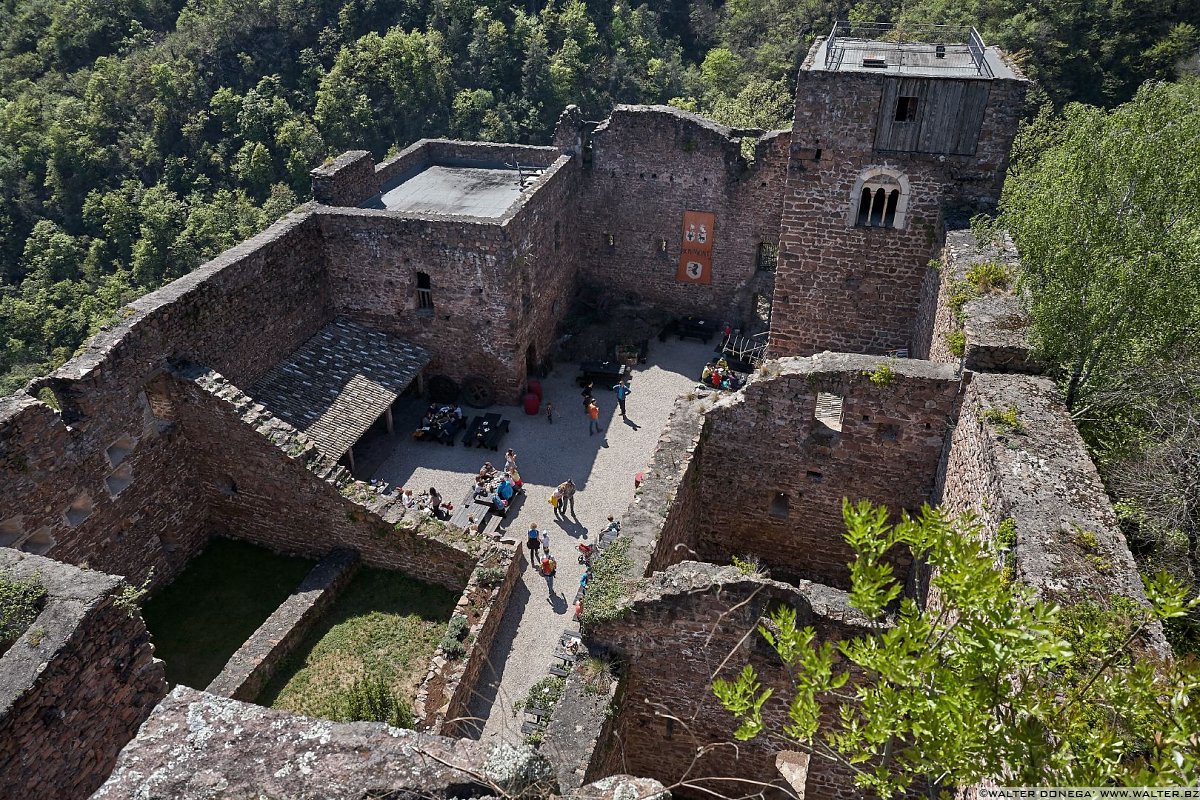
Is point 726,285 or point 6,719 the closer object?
point 6,719

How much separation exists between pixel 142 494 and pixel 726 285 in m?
17.3

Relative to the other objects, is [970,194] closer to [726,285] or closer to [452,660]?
[726,285]

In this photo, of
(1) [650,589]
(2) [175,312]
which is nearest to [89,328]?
(2) [175,312]

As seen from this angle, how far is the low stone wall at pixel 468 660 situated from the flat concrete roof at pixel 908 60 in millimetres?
11099

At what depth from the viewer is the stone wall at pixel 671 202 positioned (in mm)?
23188

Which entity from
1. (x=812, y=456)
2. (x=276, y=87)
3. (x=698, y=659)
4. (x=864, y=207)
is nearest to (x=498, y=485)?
(x=812, y=456)

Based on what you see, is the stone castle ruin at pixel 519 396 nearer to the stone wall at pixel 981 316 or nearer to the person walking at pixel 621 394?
the stone wall at pixel 981 316

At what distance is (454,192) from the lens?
23.2 meters

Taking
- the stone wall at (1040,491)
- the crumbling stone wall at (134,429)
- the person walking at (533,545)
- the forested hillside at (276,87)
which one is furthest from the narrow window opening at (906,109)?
the forested hillside at (276,87)

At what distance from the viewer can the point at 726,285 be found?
82.6 feet

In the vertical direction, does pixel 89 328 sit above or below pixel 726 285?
below

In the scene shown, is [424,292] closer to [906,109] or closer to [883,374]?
[906,109]

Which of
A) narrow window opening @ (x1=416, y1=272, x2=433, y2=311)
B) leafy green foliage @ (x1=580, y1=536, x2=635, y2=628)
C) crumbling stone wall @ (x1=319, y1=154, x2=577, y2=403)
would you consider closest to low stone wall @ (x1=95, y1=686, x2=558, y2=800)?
leafy green foliage @ (x1=580, y1=536, x2=635, y2=628)

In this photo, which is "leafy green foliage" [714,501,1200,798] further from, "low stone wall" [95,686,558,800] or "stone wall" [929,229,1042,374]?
"stone wall" [929,229,1042,374]
